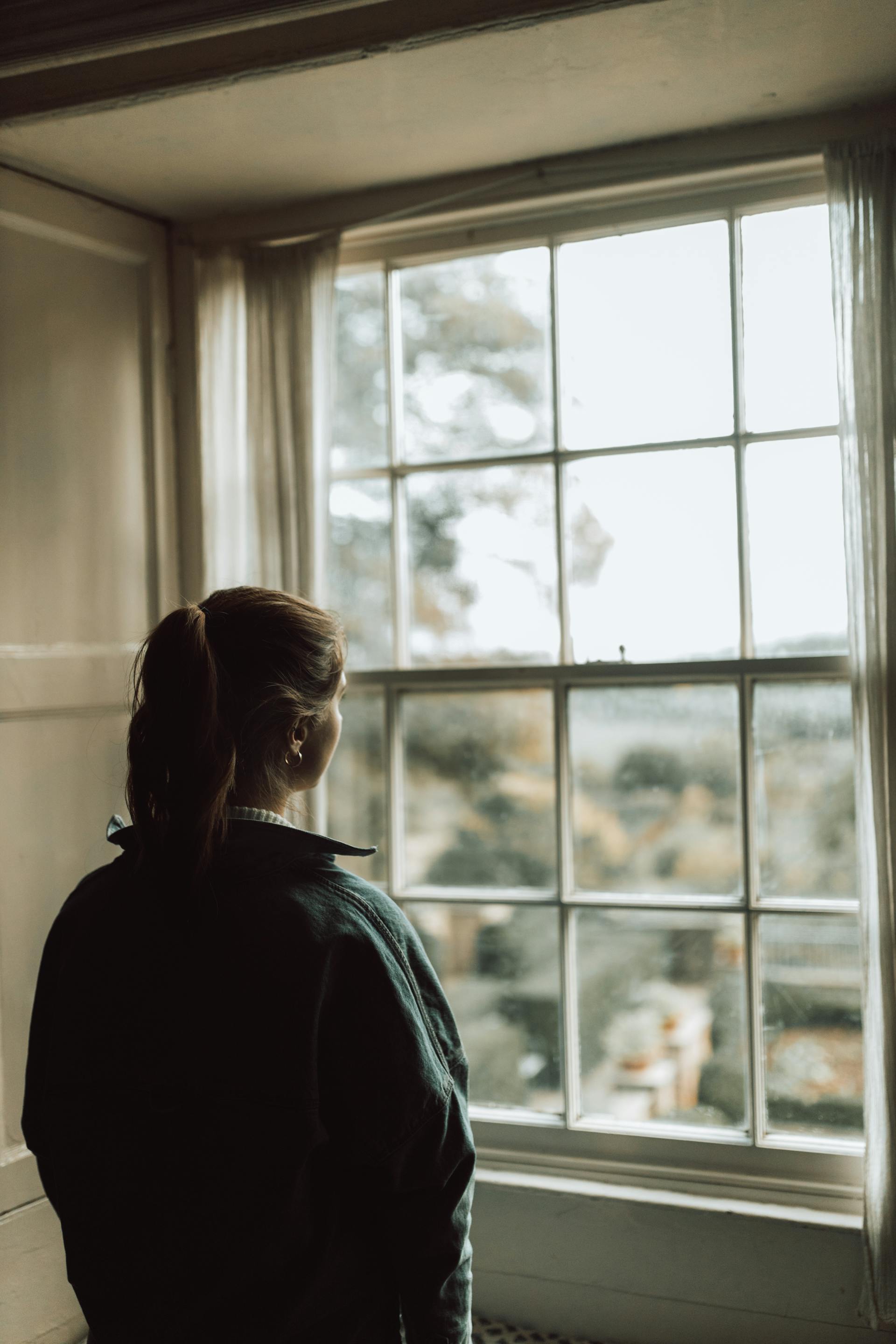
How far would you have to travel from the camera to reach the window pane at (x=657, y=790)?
7.57 feet

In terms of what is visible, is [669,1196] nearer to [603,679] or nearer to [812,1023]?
[812,1023]

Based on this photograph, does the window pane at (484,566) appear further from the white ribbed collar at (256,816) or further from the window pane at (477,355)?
the white ribbed collar at (256,816)

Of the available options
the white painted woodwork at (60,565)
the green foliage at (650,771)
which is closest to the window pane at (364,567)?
the white painted woodwork at (60,565)

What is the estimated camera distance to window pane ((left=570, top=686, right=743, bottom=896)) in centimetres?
231

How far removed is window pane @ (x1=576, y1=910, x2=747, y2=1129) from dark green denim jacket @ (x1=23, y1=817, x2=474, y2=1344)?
1107 millimetres

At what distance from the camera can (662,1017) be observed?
236 centimetres

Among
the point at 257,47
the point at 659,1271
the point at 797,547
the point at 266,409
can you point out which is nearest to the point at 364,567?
the point at 266,409

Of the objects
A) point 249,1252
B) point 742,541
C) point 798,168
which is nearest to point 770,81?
point 798,168

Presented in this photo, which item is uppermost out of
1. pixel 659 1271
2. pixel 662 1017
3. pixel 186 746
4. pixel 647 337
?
pixel 647 337

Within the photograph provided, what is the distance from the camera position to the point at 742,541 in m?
2.28

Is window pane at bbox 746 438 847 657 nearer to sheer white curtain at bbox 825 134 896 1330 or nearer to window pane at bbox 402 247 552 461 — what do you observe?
sheer white curtain at bbox 825 134 896 1330

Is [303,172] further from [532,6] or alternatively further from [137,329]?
[532,6]

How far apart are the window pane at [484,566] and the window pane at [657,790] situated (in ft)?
0.67

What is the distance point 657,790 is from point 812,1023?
0.56 m
